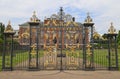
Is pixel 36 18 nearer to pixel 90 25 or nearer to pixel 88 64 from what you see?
pixel 90 25

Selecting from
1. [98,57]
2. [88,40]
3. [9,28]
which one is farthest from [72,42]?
[98,57]

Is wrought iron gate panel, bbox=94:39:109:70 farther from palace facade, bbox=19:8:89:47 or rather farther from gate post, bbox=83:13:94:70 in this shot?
palace facade, bbox=19:8:89:47

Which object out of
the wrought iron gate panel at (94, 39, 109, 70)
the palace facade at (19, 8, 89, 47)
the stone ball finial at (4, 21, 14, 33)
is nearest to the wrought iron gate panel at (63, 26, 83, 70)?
the palace facade at (19, 8, 89, 47)

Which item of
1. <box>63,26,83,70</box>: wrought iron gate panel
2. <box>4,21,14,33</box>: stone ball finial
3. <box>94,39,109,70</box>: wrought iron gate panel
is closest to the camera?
<box>4,21,14,33</box>: stone ball finial

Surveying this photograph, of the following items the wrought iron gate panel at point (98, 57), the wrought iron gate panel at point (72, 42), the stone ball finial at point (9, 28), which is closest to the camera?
the stone ball finial at point (9, 28)

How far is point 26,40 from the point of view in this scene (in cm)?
1761

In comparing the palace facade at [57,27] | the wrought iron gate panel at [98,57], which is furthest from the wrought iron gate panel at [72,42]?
the wrought iron gate panel at [98,57]

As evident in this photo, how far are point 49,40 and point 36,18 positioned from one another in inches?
97.3

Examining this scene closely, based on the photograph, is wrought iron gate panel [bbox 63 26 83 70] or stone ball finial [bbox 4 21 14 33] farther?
wrought iron gate panel [bbox 63 26 83 70]

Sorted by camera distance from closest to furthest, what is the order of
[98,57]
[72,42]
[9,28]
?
[9,28], [72,42], [98,57]

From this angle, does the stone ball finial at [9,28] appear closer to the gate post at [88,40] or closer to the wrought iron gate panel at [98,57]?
the gate post at [88,40]

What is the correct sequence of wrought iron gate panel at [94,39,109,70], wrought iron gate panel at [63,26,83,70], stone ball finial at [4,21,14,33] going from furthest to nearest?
wrought iron gate panel at [94,39,109,70] < wrought iron gate panel at [63,26,83,70] < stone ball finial at [4,21,14,33]

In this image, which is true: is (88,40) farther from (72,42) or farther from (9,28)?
(9,28)

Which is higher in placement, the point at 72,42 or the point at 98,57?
the point at 72,42
